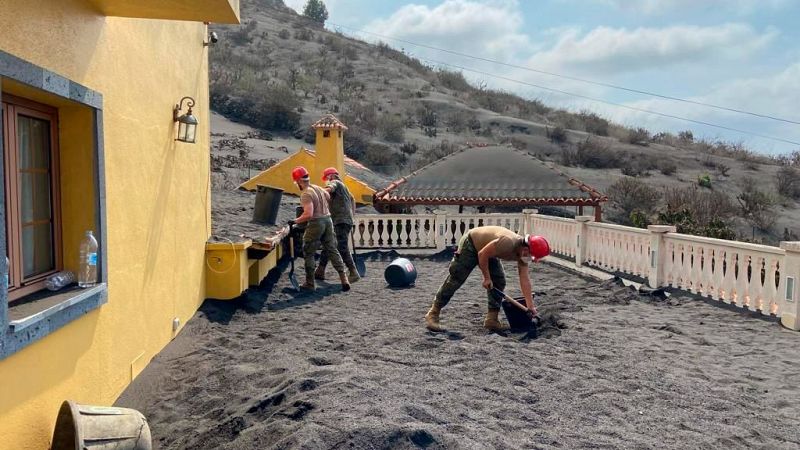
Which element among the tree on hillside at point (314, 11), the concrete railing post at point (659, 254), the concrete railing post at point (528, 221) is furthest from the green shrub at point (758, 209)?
the tree on hillside at point (314, 11)

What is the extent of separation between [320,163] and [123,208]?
1287cm

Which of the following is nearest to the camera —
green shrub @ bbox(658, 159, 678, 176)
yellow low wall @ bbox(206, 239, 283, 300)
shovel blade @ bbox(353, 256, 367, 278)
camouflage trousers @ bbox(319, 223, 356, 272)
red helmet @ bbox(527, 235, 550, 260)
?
red helmet @ bbox(527, 235, 550, 260)

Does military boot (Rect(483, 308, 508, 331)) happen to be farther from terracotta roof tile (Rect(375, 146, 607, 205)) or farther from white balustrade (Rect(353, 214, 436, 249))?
terracotta roof tile (Rect(375, 146, 607, 205))

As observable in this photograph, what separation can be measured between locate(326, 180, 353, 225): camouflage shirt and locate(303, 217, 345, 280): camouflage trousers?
3.48ft

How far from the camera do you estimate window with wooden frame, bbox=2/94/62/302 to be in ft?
11.9

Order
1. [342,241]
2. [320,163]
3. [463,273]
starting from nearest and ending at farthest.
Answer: [463,273]
[342,241]
[320,163]

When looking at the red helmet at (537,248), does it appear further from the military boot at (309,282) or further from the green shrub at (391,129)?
the green shrub at (391,129)

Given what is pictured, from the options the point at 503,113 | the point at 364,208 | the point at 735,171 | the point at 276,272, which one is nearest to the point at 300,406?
the point at 276,272

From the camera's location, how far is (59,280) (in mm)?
4105

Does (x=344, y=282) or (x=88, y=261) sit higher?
(x=88, y=261)

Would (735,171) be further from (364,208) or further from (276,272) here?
(276,272)

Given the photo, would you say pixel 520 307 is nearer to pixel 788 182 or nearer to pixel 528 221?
pixel 528 221

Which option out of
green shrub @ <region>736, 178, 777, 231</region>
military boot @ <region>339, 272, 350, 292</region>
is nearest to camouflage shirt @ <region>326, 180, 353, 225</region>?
military boot @ <region>339, 272, 350, 292</region>

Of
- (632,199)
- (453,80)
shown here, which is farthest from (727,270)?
(453,80)
